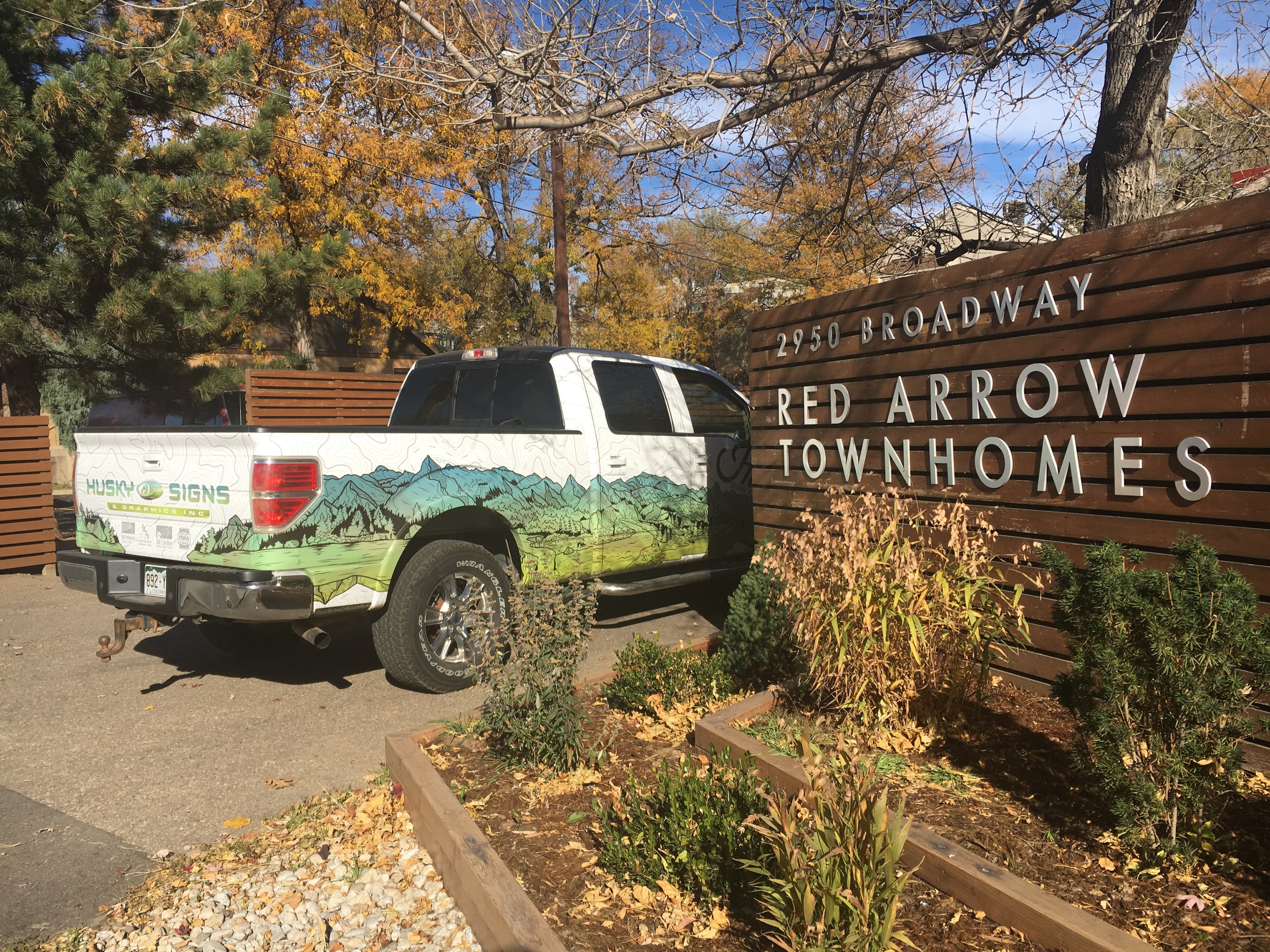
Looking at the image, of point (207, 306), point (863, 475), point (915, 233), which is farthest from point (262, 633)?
point (207, 306)

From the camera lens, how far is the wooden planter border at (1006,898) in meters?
2.22

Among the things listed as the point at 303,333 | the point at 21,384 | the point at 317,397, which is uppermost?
the point at 303,333

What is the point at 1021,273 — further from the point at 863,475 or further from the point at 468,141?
the point at 468,141

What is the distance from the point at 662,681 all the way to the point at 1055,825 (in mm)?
1971

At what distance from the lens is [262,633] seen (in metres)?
6.34

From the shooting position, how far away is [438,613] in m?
5.43

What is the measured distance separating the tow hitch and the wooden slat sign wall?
624 cm

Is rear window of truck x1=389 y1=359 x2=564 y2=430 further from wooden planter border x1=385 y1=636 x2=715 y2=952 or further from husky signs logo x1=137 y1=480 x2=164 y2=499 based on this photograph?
wooden planter border x1=385 y1=636 x2=715 y2=952

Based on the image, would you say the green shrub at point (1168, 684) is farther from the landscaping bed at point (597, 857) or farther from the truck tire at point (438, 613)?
the truck tire at point (438, 613)

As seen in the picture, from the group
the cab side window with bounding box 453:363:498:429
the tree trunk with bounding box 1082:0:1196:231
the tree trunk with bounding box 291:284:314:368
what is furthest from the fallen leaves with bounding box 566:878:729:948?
the tree trunk with bounding box 291:284:314:368

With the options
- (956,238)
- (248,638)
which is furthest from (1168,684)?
(956,238)

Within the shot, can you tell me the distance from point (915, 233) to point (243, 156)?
31.2 ft

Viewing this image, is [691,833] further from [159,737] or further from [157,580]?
[157,580]

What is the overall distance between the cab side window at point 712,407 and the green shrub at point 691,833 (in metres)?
4.55
